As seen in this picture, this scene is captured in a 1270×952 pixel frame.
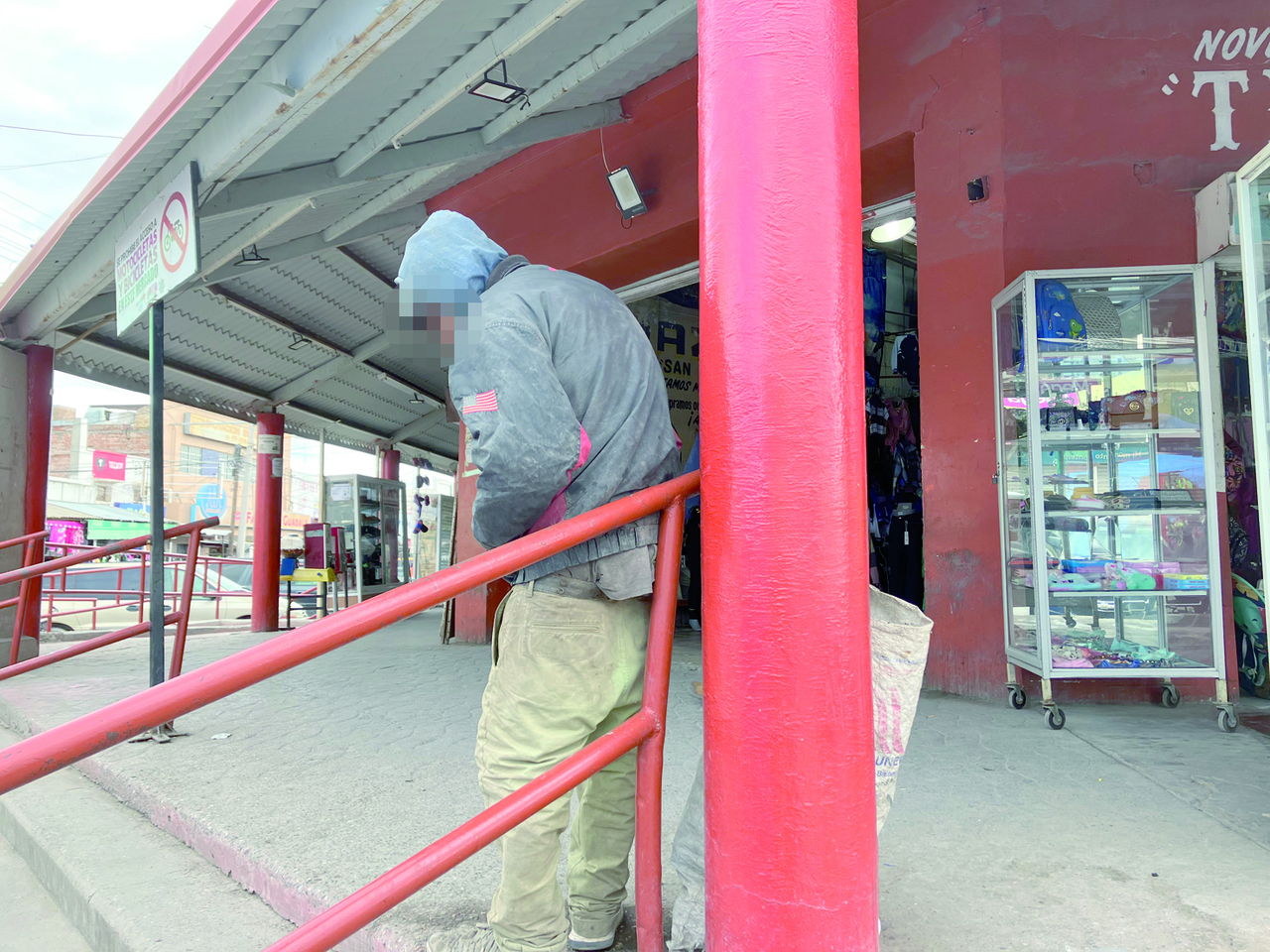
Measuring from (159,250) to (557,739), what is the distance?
11.1ft

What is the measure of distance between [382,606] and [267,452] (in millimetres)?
10150

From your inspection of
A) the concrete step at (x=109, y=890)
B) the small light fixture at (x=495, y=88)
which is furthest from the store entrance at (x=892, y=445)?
the concrete step at (x=109, y=890)

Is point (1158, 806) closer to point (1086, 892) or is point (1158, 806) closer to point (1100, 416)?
point (1086, 892)

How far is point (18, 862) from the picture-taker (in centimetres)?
303

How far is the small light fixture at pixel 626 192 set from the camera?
579 centimetres

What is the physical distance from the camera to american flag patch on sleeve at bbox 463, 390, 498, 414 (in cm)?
164

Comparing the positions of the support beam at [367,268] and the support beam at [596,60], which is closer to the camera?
the support beam at [596,60]

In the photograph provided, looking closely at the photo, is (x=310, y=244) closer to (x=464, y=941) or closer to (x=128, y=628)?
(x=128, y=628)

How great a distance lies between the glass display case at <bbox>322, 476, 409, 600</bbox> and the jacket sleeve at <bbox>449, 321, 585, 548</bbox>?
35.5ft

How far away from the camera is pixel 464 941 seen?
6.08ft

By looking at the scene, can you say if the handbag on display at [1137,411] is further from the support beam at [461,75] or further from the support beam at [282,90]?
the support beam at [282,90]

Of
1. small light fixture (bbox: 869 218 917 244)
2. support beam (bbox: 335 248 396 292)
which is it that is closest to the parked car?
support beam (bbox: 335 248 396 292)

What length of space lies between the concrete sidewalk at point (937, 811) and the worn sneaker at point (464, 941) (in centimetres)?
→ 6

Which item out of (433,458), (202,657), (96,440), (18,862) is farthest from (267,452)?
(96,440)
